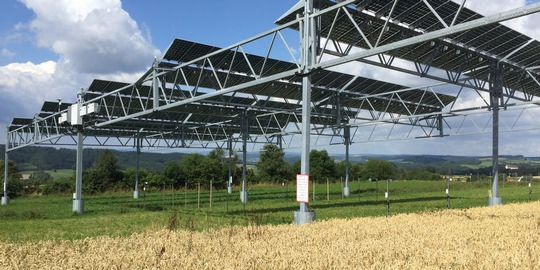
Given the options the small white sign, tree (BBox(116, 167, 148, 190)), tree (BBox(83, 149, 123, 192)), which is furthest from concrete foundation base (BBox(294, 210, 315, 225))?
tree (BBox(83, 149, 123, 192))

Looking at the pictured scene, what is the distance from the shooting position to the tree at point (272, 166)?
6762 cm

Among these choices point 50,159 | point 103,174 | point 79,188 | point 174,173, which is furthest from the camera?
point 50,159

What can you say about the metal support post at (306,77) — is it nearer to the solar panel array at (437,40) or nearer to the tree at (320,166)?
the solar panel array at (437,40)

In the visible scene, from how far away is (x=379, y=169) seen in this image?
83.9m

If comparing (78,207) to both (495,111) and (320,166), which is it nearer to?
(495,111)

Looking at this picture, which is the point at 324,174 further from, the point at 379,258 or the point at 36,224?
the point at 379,258

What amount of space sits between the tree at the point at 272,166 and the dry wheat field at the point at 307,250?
181 ft

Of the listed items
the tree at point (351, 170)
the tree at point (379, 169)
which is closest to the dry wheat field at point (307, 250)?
the tree at point (351, 170)

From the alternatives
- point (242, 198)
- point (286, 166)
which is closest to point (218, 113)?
point (242, 198)

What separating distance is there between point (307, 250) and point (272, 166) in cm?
5942

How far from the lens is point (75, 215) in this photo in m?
23.5

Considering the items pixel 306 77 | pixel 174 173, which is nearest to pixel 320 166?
pixel 174 173

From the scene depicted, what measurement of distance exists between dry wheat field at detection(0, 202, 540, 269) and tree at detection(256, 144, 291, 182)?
181 feet

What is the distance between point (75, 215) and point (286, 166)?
4733 centimetres
